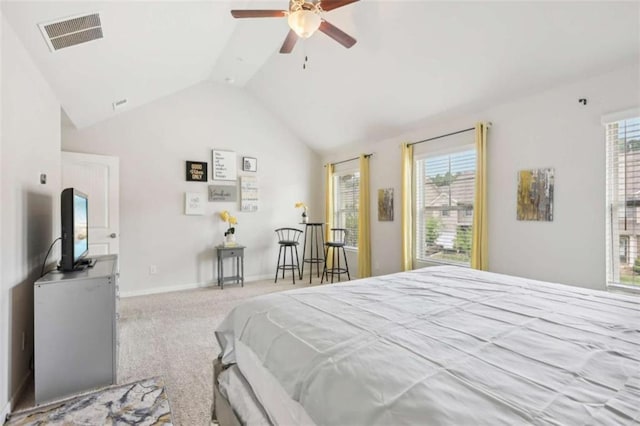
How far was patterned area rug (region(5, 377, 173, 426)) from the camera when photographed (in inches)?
67.7

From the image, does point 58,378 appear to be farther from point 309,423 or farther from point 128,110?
point 128,110

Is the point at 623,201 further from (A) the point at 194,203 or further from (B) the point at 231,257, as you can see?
(A) the point at 194,203

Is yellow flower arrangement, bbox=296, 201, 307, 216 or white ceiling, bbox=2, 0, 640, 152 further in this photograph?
yellow flower arrangement, bbox=296, 201, 307, 216

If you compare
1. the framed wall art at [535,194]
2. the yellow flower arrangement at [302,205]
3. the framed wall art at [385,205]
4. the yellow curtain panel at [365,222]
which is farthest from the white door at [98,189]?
the framed wall art at [535,194]

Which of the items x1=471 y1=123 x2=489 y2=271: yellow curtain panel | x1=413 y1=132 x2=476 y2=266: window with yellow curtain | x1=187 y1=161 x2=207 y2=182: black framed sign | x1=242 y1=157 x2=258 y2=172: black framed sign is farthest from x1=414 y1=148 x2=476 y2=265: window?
x1=187 y1=161 x2=207 y2=182: black framed sign

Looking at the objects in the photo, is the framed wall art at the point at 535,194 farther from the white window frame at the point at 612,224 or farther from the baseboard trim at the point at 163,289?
the baseboard trim at the point at 163,289

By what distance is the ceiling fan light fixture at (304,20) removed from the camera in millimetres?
2195

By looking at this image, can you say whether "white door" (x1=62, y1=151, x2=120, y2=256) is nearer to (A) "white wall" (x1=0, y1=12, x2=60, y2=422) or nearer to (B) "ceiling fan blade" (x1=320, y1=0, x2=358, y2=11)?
(A) "white wall" (x1=0, y1=12, x2=60, y2=422)

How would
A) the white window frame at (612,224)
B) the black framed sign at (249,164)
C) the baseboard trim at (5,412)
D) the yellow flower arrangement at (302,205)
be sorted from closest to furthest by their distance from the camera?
the baseboard trim at (5,412)
the white window frame at (612,224)
the black framed sign at (249,164)
the yellow flower arrangement at (302,205)

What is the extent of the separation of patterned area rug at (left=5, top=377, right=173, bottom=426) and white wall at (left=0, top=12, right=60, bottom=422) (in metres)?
0.19

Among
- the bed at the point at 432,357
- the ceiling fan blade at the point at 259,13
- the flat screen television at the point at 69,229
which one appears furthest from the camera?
the ceiling fan blade at the point at 259,13

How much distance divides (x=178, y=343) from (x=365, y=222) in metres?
3.25

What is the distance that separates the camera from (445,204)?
400cm

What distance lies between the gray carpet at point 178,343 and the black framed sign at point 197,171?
172 centimetres
